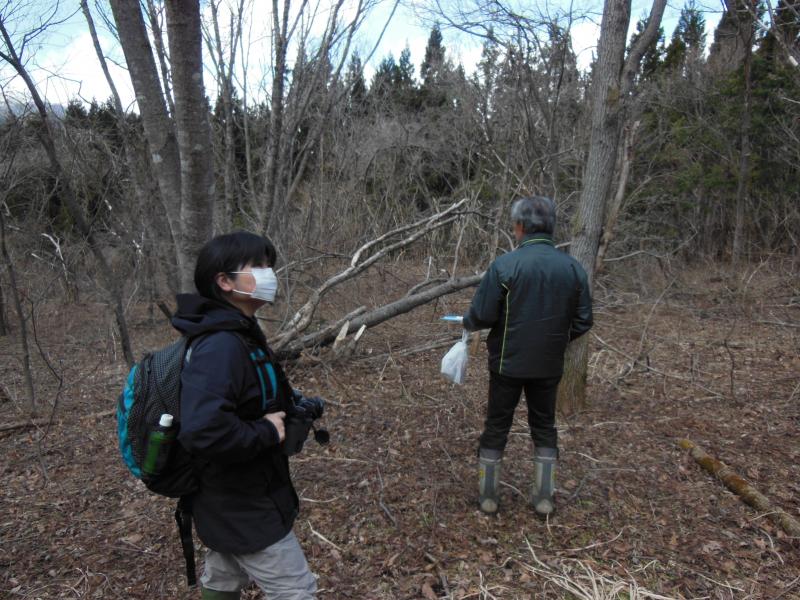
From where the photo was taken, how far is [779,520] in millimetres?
2936

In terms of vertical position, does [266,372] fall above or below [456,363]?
above

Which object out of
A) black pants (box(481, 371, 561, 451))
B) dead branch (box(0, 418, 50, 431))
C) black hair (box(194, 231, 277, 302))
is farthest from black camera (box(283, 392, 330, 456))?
dead branch (box(0, 418, 50, 431))

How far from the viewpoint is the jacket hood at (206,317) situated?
1.61 m

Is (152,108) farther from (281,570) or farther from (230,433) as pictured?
(281,570)

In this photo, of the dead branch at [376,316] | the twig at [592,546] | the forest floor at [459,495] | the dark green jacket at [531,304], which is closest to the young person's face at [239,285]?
the dark green jacket at [531,304]

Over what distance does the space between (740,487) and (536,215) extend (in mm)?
2089

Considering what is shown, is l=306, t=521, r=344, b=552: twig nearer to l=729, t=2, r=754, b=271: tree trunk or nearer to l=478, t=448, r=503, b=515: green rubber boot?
l=478, t=448, r=503, b=515: green rubber boot

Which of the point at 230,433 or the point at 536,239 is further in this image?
the point at 536,239

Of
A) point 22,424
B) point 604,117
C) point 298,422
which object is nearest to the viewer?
point 298,422

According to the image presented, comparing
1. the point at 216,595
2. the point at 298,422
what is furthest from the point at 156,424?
the point at 216,595

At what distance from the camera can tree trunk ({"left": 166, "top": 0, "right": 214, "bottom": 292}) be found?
2697mm

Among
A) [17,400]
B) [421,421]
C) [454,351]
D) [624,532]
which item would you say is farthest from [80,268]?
[624,532]

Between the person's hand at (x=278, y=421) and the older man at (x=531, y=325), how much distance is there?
4.80ft

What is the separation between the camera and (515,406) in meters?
2.89
